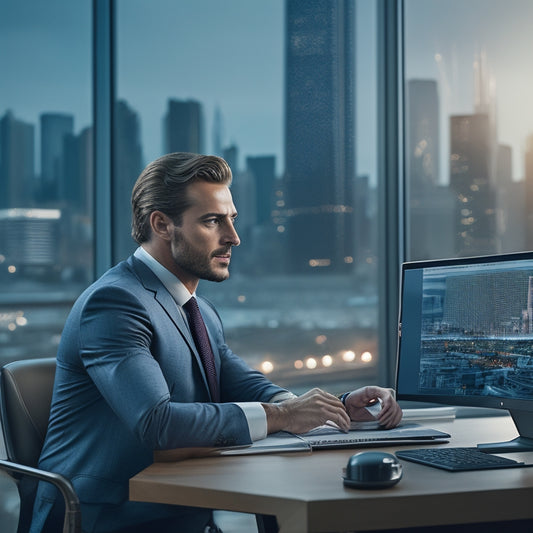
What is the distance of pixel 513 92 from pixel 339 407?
1780 millimetres

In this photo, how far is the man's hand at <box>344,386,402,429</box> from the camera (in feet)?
6.21

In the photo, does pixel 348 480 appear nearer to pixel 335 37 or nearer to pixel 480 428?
pixel 480 428

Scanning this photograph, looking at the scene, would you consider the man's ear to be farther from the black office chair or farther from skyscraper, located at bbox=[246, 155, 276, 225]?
skyscraper, located at bbox=[246, 155, 276, 225]

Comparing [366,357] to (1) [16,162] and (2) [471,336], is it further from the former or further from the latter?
(1) [16,162]

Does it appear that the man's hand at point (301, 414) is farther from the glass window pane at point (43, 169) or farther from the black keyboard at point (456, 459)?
the glass window pane at point (43, 169)

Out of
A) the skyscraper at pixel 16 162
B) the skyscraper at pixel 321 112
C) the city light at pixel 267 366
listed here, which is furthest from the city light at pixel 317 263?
the skyscraper at pixel 16 162

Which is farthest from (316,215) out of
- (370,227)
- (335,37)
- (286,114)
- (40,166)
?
(40,166)

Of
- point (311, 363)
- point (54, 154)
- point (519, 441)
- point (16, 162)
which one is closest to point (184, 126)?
point (54, 154)

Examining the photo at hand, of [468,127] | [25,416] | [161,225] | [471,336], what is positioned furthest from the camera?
[468,127]

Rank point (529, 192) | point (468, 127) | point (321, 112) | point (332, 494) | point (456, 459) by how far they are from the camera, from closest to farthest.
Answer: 1. point (332, 494)
2. point (456, 459)
3. point (529, 192)
4. point (468, 127)
5. point (321, 112)

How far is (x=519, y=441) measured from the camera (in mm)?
1721

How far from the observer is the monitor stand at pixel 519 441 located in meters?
1.66

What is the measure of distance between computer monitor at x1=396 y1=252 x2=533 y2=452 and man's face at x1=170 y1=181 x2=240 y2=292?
493 millimetres

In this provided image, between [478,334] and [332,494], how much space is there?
0.68 metres
